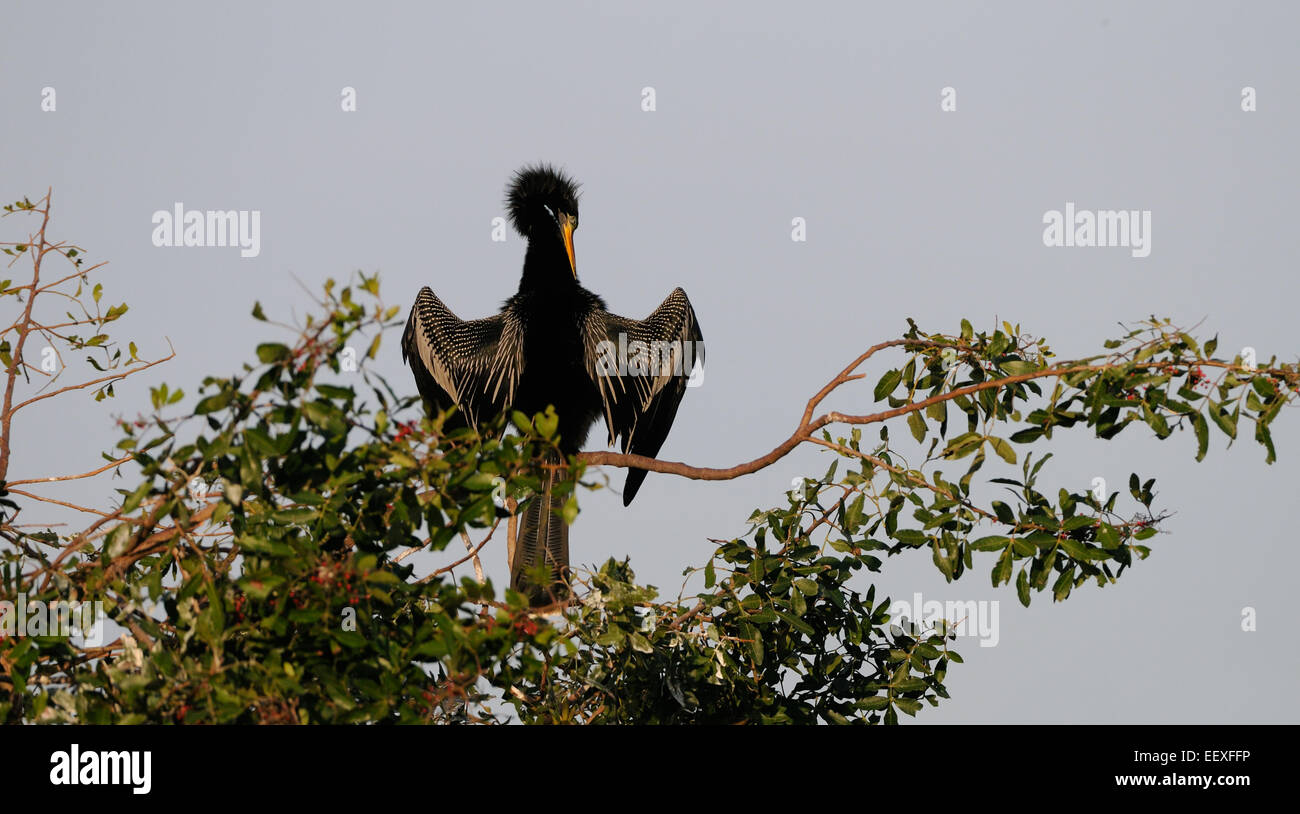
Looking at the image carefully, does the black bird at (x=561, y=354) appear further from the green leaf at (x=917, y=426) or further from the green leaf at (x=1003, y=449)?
the green leaf at (x=1003, y=449)

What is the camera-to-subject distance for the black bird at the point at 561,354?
705cm

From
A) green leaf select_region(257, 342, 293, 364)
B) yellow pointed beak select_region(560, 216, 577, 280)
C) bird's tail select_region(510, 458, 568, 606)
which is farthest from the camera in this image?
yellow pointed beak select_region(560, 216, 577, 280)

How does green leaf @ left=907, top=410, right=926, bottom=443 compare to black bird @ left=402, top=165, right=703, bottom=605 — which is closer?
green leaf @ left=907, top=410, right=926, bottom=443

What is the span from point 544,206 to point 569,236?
364 mm

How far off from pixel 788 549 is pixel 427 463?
2.23 metres

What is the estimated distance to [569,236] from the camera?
305 inches

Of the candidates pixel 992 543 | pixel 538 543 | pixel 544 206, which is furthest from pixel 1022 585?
pixel 544 206

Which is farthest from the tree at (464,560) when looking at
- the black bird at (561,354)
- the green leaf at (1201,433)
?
the black bird at (561,354)

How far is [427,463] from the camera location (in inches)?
118

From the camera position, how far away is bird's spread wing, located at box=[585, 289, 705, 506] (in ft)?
23.1

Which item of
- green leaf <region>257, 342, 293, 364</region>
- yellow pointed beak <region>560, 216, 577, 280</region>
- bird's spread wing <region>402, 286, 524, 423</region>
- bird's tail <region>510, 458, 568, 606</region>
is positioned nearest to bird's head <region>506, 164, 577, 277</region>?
yellow pointed beak <region>560, 216, 577, 280</region>

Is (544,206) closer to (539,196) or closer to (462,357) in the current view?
(539,196)

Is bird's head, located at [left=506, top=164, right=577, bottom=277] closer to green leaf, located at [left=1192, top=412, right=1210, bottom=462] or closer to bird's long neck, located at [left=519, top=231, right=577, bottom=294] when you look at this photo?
bird's long neck, located at [left=519, top=231, right=577, bottom=294]
